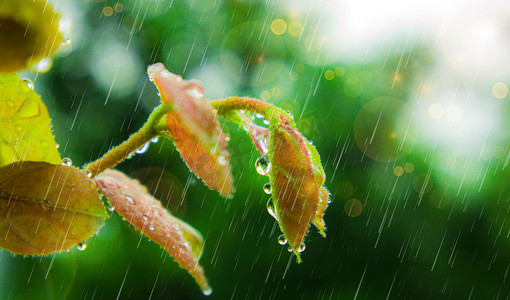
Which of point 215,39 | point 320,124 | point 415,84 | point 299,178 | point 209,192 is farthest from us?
point 215,39

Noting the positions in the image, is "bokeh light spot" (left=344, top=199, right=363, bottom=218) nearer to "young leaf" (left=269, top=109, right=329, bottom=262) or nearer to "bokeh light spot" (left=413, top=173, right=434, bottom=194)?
"bokeh light spot" (left=413, top=173, right=434, bottom=194)

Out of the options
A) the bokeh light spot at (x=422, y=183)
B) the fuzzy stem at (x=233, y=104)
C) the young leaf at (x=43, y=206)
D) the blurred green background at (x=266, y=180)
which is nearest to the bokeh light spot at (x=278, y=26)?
the blurred green background at (x=266, y=180)

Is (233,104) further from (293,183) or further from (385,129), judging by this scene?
(385,129)

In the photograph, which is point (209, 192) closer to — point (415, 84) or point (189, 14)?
point (189, 14)

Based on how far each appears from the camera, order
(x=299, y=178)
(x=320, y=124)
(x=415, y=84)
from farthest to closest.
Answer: (x=415, y=84)
(x=320, y=124)
(x=299, y=178)

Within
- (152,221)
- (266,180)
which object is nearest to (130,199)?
(152,221)

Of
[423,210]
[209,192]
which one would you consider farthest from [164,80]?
[423,210]
